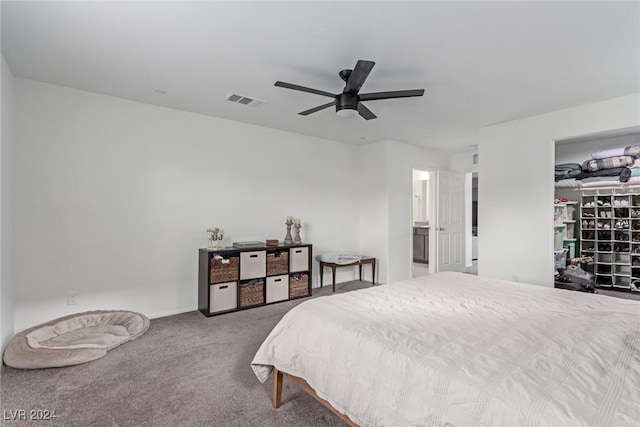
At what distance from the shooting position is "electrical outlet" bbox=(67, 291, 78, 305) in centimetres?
324

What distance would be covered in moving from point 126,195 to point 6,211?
3.31 feet

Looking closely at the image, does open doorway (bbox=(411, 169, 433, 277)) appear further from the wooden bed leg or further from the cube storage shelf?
the wooden bed leg

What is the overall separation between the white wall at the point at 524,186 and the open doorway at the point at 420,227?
2254 millimetres

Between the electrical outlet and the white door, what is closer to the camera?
the electrical outlet

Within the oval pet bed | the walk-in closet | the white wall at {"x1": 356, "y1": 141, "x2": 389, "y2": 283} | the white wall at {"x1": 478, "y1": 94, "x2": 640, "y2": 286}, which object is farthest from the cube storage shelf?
the walk-in closet

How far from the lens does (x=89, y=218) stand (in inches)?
132

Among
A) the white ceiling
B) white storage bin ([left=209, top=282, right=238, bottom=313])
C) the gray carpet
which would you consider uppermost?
the white ceiling

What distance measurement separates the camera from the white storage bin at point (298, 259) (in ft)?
14.7

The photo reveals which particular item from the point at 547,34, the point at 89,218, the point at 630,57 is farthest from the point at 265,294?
the point at 630,57

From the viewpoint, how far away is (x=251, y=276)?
4070 millimetres

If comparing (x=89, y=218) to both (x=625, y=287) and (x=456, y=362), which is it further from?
(x=625, y=287)

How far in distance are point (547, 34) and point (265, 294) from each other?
382 cm

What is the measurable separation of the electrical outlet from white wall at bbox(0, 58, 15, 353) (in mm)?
415

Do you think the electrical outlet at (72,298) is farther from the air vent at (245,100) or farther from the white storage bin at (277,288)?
the air vent at (245,100)
